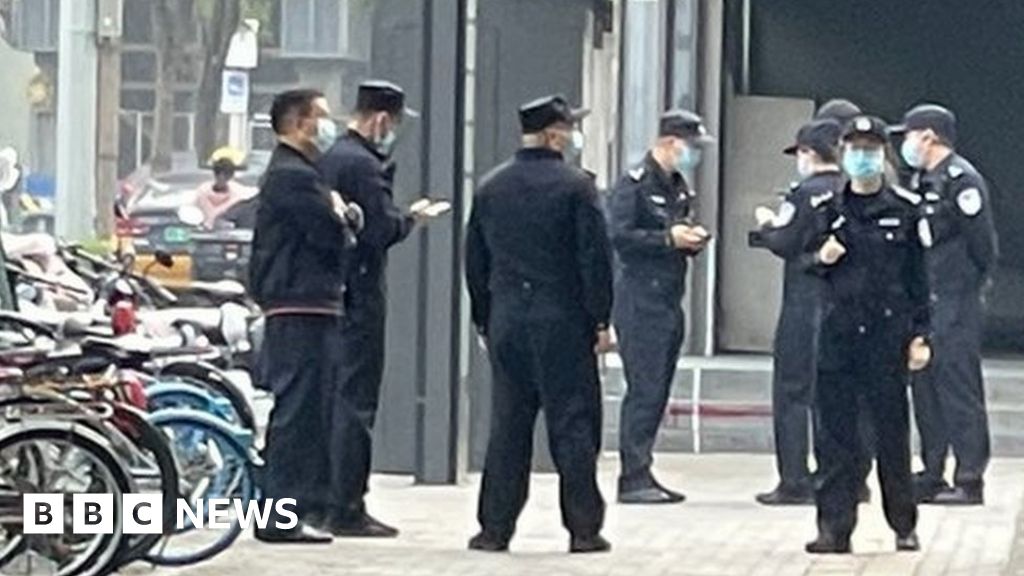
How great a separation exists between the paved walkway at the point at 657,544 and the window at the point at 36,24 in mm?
5942

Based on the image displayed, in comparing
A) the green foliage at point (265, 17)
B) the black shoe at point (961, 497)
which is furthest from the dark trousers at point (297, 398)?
the green foliage at point (265, 17)

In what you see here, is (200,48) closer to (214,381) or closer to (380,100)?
(380,100)

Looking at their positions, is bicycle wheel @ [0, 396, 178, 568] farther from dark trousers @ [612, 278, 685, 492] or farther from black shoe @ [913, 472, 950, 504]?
black shoe @ [913, 472, 950, 504]

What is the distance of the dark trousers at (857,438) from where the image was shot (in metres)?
13.1

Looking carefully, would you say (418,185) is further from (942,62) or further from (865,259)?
(942,62)

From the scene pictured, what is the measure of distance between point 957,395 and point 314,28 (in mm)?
5223

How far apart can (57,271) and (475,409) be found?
3038 millimetres

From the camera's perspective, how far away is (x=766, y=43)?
26.0 m

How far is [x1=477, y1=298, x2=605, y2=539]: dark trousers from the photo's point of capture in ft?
42.9

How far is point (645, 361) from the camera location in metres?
16.3

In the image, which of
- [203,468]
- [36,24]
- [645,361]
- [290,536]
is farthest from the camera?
[36,24]

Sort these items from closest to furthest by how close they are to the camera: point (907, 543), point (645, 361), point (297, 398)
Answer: point (297, 398) → point (907, 543) → point (645, 361)

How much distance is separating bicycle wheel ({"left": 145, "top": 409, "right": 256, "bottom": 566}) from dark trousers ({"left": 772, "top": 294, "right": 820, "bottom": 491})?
14.4ft

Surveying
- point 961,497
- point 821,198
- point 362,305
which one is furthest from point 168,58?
point 821,198
